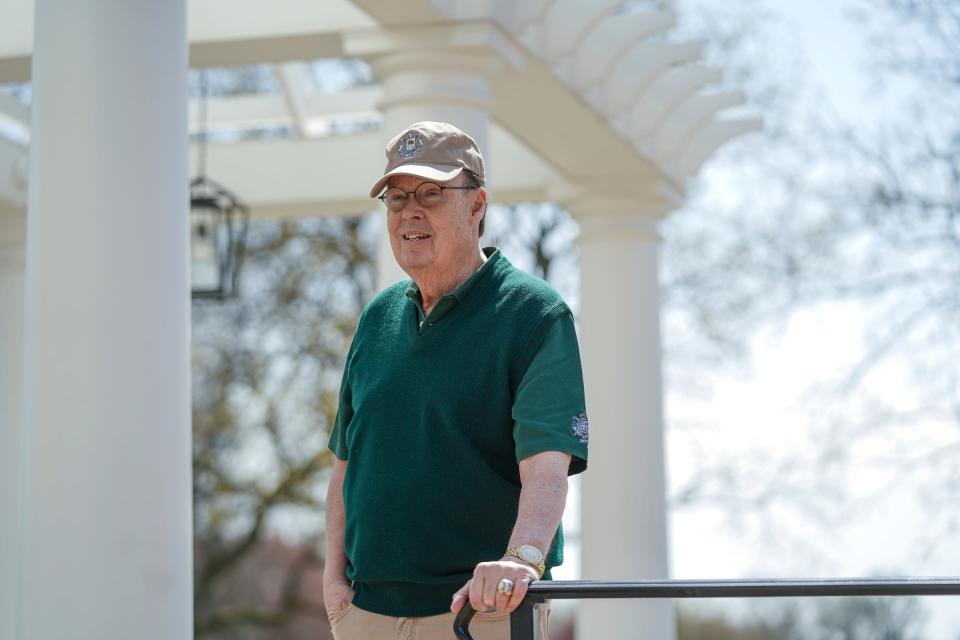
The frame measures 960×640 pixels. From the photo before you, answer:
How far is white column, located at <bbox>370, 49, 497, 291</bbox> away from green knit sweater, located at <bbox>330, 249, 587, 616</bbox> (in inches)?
120

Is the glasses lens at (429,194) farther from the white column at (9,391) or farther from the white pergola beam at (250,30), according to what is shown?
the white column at (9,391)

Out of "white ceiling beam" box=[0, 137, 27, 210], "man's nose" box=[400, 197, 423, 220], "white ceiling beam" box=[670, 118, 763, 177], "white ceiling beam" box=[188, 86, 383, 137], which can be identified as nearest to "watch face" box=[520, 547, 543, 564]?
"man's nose" box=[400, 197, 423, 220]

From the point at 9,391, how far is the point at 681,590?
8476 mm

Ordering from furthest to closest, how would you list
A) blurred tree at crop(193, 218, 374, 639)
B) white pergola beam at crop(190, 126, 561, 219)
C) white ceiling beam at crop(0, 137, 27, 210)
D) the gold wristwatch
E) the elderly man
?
blurred tree at crop(193, 218, 374, 639), white pergola beam at crop(190, 126, 561, 219), white ceiling beam at crop(0, 137, 27, 210), the elderly man, the gold wristwatch

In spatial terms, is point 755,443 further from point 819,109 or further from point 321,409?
point 321,409

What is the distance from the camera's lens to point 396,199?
3676 mm

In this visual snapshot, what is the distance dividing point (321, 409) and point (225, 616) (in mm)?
3949

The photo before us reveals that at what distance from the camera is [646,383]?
9.84 m

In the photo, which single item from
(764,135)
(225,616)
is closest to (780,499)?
(764,135)

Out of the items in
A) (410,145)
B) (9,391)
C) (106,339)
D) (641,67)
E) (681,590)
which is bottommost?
(681,590)

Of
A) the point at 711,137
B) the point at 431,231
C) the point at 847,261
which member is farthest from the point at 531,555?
the point at 847,261

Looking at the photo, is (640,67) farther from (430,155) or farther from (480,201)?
(430,155)

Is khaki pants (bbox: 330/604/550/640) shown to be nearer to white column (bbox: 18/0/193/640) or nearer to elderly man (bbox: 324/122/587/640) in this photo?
elderly man (bbox: 324/122/587/640)

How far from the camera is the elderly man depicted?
353 cm
